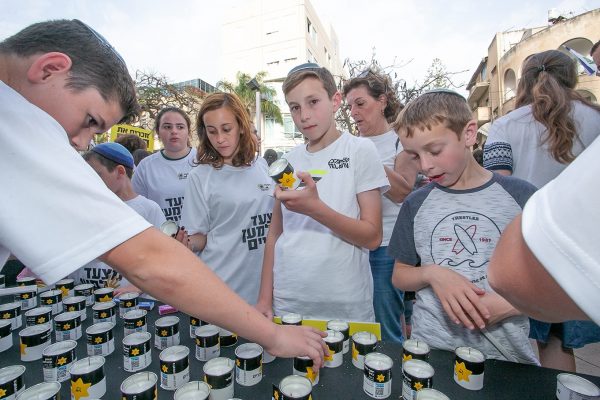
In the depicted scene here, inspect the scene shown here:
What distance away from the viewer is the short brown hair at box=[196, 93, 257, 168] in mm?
2377

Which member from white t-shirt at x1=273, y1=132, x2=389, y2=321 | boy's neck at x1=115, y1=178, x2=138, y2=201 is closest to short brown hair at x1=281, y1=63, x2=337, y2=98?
white t-shirt at x1=273, y1=132, x2=389, y2=321

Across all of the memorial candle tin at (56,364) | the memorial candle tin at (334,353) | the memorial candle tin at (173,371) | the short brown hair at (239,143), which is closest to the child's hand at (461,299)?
the memorial candle tin at (334,353)

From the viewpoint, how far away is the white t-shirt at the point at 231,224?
218 cm

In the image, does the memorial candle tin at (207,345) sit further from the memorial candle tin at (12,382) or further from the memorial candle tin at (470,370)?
the memorial candle tin at (470,370)

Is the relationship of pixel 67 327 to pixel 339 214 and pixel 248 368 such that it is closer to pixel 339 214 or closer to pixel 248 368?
pixel 248 368

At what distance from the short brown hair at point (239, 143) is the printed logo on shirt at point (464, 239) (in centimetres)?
143

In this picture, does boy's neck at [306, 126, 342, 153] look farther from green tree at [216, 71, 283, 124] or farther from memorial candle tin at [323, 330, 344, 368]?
green tree at [216, 71, 283, 124]

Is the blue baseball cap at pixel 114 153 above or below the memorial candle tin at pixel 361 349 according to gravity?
above

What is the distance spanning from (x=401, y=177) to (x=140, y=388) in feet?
6.60

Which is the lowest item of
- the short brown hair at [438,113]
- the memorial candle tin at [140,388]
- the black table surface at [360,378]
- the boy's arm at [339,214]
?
the black table surface at [360,378]

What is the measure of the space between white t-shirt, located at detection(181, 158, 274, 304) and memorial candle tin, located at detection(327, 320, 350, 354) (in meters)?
1.03

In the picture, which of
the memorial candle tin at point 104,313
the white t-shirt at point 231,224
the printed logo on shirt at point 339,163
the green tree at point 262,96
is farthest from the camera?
the green tree at point 262,96

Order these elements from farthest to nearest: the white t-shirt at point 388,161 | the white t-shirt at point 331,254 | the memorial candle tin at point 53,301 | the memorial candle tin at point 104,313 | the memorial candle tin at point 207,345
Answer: the white t-shirt at point 388,161, the white t-shirt at point 331,254, the memorial candle tin at point 53,301, the memorial candle tin at point 104,313, the memorial candle tin at point 207,345

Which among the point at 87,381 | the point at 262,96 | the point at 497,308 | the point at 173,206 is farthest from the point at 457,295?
the point at 262,96
